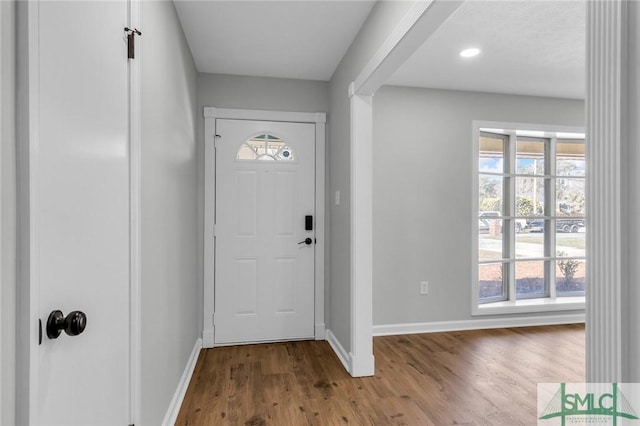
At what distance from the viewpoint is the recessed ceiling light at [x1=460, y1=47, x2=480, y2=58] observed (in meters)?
2.78

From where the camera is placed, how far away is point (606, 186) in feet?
2.29

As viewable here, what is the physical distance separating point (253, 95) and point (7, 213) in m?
2.84

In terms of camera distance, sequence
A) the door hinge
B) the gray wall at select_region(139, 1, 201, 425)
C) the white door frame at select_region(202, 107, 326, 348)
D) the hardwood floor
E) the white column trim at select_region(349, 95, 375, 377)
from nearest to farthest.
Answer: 1. the door hinge
2. the gray wall at select_region(139, 1, 201, 425)
3. the hardwood floor
4. the white column trim at select_region(349, 95, 375, 377)
5. the white door frame at select_region(202, 107, 326, 348)

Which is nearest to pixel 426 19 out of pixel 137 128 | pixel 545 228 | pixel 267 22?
pixel 267 22

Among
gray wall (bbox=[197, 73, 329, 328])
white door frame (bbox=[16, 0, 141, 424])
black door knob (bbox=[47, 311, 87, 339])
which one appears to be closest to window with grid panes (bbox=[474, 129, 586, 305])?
gray wall (bbox=[197, 73, 329, 328])

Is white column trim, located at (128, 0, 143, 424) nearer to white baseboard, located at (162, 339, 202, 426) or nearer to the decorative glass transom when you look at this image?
white baseboard, located at (162, 339, 202, 426)

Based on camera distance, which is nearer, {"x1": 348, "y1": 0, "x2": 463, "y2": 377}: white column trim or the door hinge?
the door hinge

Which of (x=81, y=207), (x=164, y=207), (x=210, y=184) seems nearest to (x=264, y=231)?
(x=210, y=184)

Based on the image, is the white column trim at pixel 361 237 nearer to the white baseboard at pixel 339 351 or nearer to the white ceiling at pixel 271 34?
the white baseboard at pixel 339 351

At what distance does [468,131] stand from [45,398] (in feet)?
12.7

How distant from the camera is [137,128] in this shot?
4.66ft

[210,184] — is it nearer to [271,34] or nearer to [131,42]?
[271,34]

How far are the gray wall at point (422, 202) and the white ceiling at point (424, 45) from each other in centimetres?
26

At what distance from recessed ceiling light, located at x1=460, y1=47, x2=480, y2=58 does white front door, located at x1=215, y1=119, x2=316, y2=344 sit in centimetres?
145
